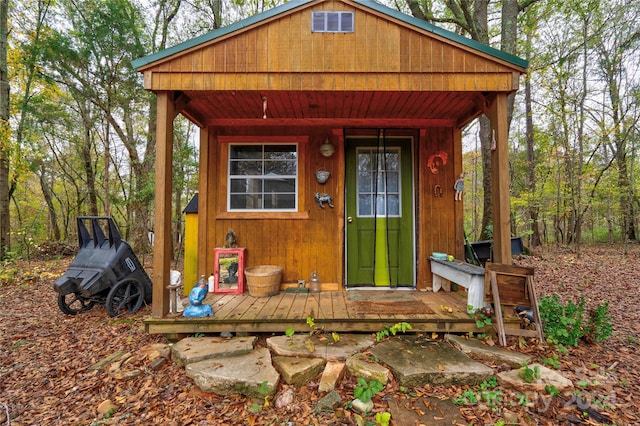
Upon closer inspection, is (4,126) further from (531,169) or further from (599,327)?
(531,169)

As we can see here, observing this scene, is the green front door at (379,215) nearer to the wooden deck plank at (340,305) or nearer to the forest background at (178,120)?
the wooden deck plank at (340,305)

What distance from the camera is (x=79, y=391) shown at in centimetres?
222

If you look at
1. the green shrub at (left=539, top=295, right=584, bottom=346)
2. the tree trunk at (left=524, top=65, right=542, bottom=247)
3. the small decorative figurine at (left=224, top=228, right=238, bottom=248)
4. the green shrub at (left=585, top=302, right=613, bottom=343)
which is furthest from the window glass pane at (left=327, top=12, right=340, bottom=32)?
the tree trunk at (left=524, top=65, right=542, bottom=247)

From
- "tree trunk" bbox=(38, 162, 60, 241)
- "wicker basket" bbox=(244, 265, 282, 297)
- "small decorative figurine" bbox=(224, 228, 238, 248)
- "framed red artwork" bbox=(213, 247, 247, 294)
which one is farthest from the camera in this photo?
"tree trunk" bbox=(38, 162, 60, 241)

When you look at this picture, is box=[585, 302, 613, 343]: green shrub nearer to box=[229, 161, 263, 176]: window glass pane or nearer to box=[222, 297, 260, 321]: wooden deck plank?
box=[222, 297, 260, 321]: wooden deck plank

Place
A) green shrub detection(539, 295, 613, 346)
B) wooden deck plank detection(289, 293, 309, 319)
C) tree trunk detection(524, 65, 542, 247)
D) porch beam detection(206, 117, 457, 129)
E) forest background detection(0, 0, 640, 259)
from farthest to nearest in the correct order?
1. tree trunk detection(524, 65, 542, 247)
2. forest background detection(0, 0, 640, 259)
3. porch beam detection(206, 117, 457, 129)
4. wooden deck plank detection(289, 293, 309, 319)
5. green shrub detection(539, 295, 613, 346)

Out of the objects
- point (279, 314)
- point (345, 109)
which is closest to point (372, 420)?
point (279, 314)

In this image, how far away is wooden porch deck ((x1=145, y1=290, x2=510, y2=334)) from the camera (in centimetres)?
276

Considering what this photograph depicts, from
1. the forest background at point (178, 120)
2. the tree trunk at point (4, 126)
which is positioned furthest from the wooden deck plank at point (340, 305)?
the tree trunk at point (4, 126)

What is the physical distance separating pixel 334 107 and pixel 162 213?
2305mm

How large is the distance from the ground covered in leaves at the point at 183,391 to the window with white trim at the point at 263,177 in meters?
1.95

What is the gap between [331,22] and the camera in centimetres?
297

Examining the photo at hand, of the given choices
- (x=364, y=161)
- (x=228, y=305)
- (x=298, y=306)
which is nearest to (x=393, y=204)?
(x=364, y=161)

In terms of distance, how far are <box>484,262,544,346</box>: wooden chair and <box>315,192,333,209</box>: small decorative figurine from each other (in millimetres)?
2014
